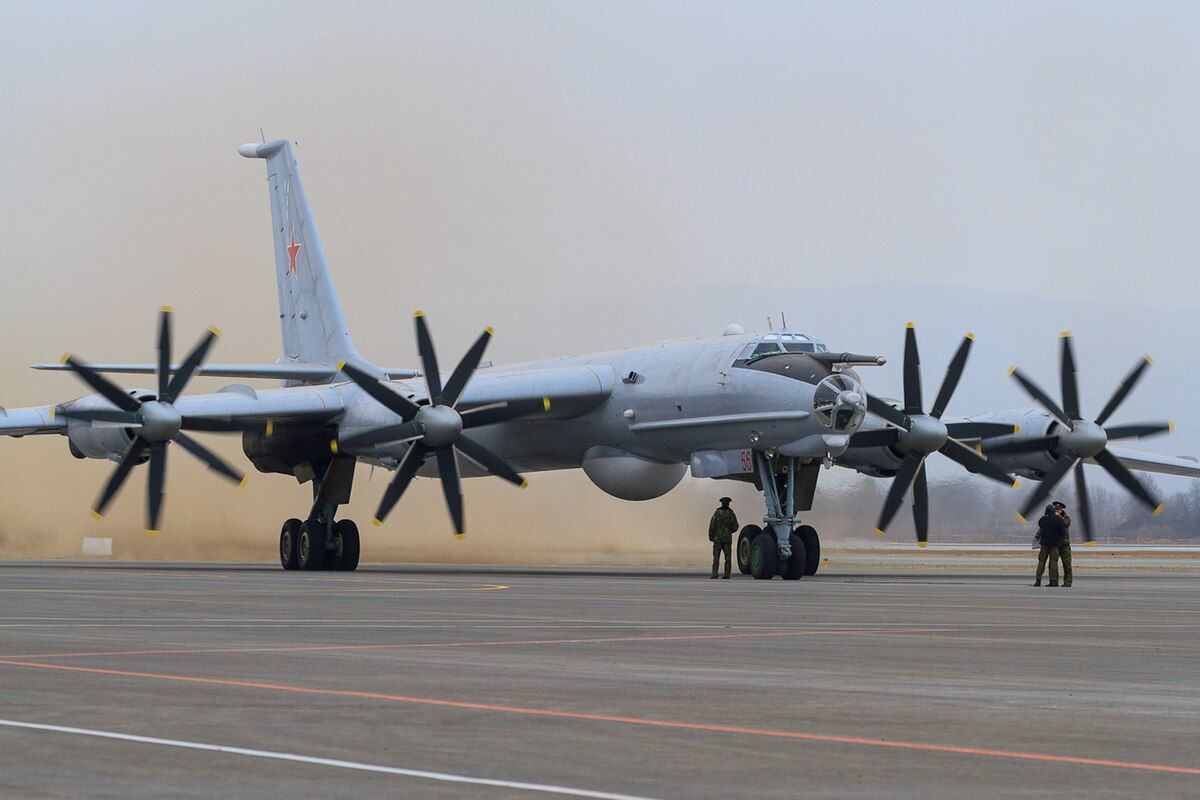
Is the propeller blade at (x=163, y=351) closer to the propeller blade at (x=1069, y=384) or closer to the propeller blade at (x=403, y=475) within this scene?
the propeller blade at (x=403, y=475)

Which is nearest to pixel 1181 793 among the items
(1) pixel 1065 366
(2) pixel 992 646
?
(2) pixel 992 646

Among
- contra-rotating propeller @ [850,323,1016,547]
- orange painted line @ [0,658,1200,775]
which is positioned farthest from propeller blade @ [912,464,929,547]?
orange painted line @ [0,658,1200,775]

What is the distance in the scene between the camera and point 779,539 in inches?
1216

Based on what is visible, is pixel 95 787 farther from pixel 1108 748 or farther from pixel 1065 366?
pixel 1065 366

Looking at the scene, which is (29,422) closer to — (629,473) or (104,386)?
(104,386)

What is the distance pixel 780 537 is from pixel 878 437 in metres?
3.56

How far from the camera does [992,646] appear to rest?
1357 cm

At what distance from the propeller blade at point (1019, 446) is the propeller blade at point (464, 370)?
11.0 metres

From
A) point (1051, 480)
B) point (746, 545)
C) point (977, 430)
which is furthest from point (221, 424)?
point (1051, 480)

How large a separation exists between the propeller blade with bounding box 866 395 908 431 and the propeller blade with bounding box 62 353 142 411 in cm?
1321

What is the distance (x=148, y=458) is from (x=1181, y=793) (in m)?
28.4

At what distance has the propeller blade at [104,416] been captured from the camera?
31.7m

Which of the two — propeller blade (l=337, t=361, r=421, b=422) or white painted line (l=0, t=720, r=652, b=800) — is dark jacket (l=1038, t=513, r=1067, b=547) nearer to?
propeller blade (l=337, t=361, r=421, b=422)

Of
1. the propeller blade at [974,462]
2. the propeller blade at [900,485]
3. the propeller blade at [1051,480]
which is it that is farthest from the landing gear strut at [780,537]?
the propeller blade at [1051,480]
